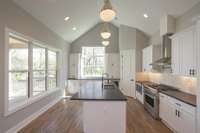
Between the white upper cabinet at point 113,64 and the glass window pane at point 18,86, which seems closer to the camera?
the glass window pane at point 18,86

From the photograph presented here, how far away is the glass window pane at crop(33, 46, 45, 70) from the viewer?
5514 millimetres

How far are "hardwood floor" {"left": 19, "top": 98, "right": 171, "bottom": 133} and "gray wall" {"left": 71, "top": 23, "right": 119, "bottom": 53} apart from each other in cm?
478

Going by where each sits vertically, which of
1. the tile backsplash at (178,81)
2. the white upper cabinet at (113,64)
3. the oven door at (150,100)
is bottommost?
the oven door at (150,100)

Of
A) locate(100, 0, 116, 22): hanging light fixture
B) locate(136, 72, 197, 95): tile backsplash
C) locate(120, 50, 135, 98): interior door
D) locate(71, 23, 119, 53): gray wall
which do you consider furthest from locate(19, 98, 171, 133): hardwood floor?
locate(71, 23, 119, 53): gray wall

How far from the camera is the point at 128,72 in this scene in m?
8.67

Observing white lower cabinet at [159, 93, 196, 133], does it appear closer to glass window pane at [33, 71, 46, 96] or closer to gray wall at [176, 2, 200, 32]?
gray wall at [176, 2, 200, 32]

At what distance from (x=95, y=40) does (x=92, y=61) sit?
1.28m

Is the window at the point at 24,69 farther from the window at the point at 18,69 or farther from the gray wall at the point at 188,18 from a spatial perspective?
the gray wall at the point at 188,18

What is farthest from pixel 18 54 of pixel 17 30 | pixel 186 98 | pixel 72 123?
pixel 186 98

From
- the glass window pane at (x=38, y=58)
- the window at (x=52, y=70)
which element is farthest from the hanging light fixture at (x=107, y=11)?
the window at (x=52, y=70)

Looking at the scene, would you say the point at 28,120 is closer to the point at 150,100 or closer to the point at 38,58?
the point at 38,58

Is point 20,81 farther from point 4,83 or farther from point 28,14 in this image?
point 28,14

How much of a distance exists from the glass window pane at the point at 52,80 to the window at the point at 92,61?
2570 mm

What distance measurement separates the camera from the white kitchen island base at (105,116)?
11.0 feet
